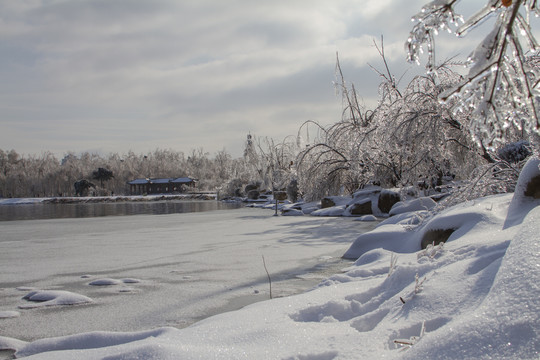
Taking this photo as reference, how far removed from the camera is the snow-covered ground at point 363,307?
163 centimetres

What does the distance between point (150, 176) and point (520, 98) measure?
114 meters

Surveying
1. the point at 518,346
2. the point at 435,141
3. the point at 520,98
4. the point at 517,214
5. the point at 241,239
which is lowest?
the point at 241,239

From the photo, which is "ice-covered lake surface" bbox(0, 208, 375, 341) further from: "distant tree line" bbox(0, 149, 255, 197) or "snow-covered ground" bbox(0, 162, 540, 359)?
"distant tree line" bbox(0, 149, 255, 197)

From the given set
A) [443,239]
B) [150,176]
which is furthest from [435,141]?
[150,176]

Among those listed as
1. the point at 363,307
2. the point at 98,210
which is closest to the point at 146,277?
the point at 363,307

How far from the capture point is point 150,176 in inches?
4380

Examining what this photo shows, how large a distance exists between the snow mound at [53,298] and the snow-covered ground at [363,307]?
0.04m

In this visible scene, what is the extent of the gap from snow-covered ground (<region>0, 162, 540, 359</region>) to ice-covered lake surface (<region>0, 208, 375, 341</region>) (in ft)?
0.12

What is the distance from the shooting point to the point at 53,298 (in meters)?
4.52

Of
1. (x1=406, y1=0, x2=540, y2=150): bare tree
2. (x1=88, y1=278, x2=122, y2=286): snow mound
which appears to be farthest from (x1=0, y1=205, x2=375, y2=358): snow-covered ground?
(x1=406, y1=0, x2=540, y2=150): bare tree

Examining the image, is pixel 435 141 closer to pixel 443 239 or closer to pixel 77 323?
pixel 443 239

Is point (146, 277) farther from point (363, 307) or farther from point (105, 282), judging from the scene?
point (363, 307)

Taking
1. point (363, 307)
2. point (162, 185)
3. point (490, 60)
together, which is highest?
point (162, 185)

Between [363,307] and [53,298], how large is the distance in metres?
3.41
